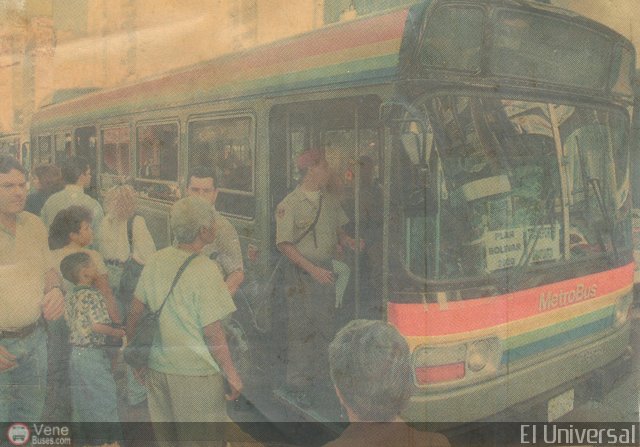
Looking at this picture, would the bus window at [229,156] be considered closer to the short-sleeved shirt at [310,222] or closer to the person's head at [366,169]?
the short-sleeved shirt at [310,222]

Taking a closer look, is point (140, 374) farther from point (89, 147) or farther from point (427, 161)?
point (427, 161)

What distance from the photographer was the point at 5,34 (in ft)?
10.1

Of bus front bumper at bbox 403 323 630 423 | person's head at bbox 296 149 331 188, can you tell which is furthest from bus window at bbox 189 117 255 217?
bus front bumper at bbox 403 323 630 423

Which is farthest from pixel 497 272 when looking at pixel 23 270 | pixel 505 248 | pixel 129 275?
pixel 23 270

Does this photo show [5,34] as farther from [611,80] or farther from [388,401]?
[611,80]

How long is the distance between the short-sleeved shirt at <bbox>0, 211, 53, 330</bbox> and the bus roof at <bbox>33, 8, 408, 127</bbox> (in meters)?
0.51

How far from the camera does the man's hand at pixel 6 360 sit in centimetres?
312

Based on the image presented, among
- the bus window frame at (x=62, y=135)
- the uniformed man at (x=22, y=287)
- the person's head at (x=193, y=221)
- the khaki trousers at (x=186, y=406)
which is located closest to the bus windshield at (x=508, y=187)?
the person's head at (x=193, y=221)

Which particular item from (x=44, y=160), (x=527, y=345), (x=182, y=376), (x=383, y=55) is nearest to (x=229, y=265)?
(x=182, y=376)

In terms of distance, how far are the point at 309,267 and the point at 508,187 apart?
3.37 ft

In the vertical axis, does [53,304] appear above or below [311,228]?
below

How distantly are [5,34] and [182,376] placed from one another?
184 cm

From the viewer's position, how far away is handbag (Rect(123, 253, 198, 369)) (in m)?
3.12

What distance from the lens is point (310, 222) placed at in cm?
310
